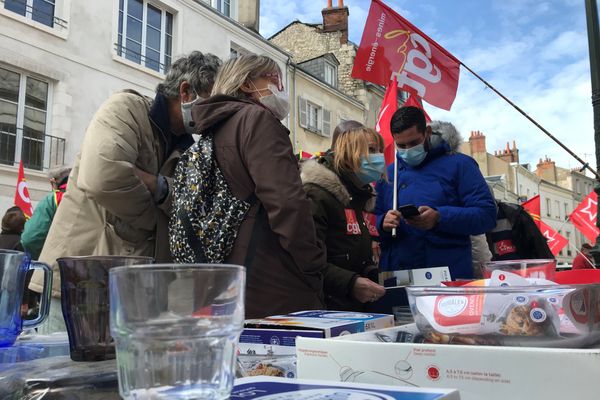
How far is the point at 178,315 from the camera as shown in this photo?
0.58 m

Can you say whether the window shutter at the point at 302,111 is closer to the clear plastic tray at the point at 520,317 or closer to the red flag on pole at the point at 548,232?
the red flag on pole at the point at 548,232

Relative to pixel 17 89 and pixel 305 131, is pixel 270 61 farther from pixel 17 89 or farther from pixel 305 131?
pixel 305 131

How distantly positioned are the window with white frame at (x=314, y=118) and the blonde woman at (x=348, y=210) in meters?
15.0

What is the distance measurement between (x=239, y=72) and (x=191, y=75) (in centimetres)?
31

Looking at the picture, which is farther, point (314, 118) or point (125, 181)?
point (314, 118)

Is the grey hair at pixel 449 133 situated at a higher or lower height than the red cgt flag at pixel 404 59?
lower

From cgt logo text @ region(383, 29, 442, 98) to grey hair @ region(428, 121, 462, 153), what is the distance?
1206mm

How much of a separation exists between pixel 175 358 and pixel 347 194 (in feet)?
6.54

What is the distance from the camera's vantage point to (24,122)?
10578mm

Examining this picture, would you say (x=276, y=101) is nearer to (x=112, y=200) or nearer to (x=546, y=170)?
(x=112, y=200)

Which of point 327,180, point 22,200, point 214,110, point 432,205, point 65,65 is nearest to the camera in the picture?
point 214,110

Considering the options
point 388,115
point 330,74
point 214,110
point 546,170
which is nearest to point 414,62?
point 388,115

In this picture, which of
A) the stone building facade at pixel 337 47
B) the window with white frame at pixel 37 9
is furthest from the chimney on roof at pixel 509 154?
the window with white frame at pixel 37 9

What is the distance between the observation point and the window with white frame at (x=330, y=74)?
20.3 m
